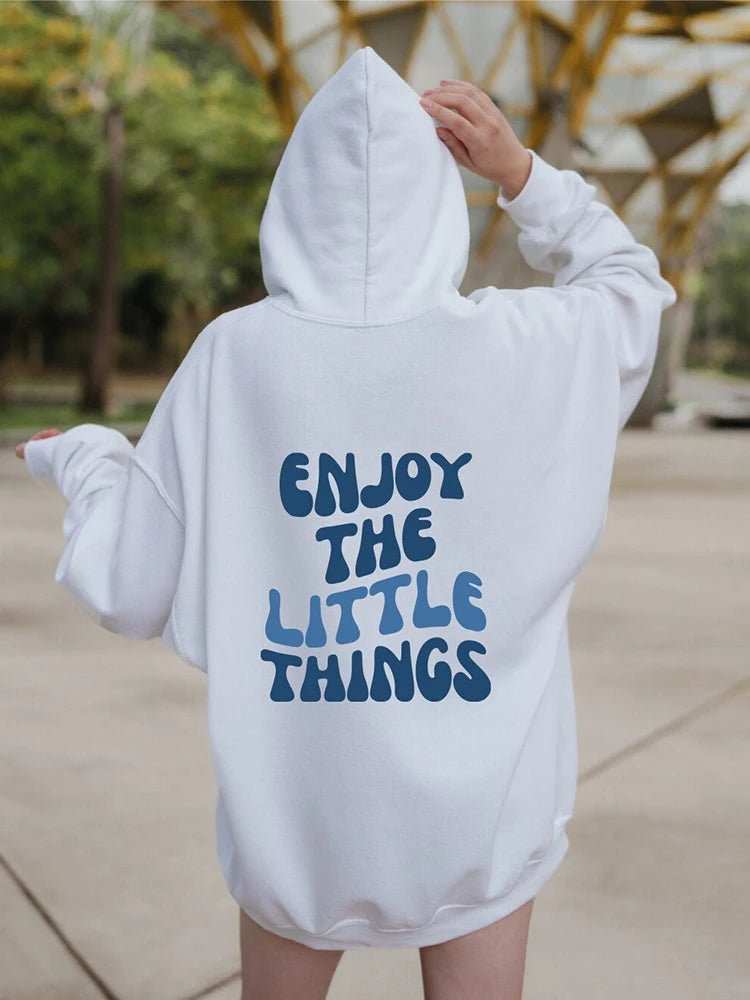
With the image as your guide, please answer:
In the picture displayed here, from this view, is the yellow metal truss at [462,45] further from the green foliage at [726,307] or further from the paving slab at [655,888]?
the green foliage at [726,307]

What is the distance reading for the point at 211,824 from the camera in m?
2.89

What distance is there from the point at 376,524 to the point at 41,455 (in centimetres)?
52

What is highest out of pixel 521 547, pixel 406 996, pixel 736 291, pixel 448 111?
pixel 448 111

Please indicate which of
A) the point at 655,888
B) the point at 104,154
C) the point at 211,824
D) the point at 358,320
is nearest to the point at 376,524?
the point at 358,320

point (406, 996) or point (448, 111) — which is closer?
point (448, 111)

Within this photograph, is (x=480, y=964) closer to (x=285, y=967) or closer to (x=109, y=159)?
(x=285, y=967)

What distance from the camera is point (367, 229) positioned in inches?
45.8

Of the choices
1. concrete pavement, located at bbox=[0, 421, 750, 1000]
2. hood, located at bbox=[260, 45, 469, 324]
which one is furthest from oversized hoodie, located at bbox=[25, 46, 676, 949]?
concrete pavement, located at bbox=[0, 421, 750, 1000]

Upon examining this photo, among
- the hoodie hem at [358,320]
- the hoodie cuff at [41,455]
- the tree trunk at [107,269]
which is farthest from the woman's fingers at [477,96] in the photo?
the tree trunk at [107,269]

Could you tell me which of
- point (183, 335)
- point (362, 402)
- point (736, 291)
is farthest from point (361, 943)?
point (736, 291)

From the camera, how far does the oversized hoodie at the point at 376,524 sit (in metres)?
1.15

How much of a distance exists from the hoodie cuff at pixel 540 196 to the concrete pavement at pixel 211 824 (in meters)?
1.55

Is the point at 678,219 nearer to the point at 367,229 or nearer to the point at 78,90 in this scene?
the point at 78,90

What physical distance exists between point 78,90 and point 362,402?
18.0 meters
